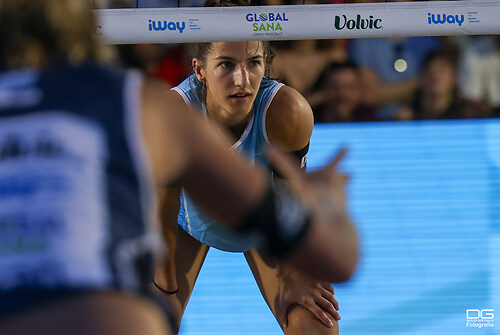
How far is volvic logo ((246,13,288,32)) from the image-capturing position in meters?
3.30

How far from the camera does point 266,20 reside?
3.32m

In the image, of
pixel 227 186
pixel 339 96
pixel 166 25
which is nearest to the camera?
pixel 227 186

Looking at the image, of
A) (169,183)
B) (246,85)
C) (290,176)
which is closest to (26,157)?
(169,183)

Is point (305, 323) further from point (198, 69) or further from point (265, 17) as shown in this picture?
point (265, 17)

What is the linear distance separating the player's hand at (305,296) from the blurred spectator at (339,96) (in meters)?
1.90

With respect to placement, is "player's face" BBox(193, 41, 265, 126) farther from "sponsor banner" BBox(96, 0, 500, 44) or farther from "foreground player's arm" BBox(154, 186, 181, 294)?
"foreground player's arm" BBox(154, 186, 181, 294)

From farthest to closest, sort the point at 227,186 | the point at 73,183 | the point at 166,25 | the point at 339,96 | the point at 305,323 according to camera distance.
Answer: the point at 339,96 < the point at 166,25 < the point at 305,323 < the point at 227,186 < the point at 73,183

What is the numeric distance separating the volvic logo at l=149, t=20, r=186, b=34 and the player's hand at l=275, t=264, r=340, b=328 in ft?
4.30

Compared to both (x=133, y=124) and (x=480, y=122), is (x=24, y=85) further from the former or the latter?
(x=480, y=122)

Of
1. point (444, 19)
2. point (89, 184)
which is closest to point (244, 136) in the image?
point (444, 19)

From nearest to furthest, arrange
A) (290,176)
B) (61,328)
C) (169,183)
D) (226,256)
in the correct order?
(61,328) < (169,183) < (290,176) < (226,256)

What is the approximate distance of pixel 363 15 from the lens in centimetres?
337

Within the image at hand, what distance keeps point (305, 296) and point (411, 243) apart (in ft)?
6.93

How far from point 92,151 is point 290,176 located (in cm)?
32
